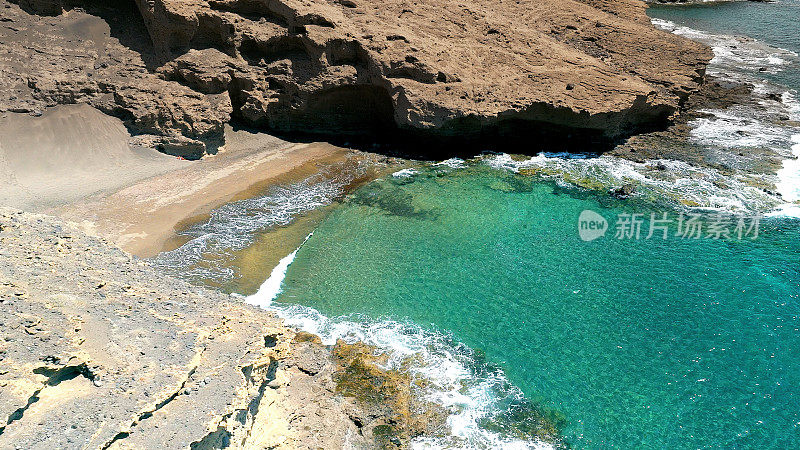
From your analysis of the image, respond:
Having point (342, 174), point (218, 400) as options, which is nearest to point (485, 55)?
point (342, 174)

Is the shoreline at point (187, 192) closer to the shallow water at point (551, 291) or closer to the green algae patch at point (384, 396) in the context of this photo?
the shallow water at point (551, 291)

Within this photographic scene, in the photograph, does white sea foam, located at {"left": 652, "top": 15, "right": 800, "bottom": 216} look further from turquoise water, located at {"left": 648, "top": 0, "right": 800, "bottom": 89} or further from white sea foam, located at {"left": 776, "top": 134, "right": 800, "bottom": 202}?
turquoise water, located at {"left": 648, "top": 0, "right": 800, "bottom": 89}

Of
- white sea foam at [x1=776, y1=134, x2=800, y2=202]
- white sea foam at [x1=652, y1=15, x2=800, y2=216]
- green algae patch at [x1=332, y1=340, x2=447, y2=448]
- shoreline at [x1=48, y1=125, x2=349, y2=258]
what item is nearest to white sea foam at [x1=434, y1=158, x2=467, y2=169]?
shoreline at [x1=48, y1=125, x2=349, y2=258]

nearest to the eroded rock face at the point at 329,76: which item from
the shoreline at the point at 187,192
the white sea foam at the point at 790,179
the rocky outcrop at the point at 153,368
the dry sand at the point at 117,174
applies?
the dry sand at the point at 117,174

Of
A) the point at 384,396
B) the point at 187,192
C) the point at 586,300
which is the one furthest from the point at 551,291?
the point at 187,192

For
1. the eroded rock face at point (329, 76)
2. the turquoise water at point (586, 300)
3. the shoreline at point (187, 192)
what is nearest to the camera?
the turquoise water at point (586, 300)
